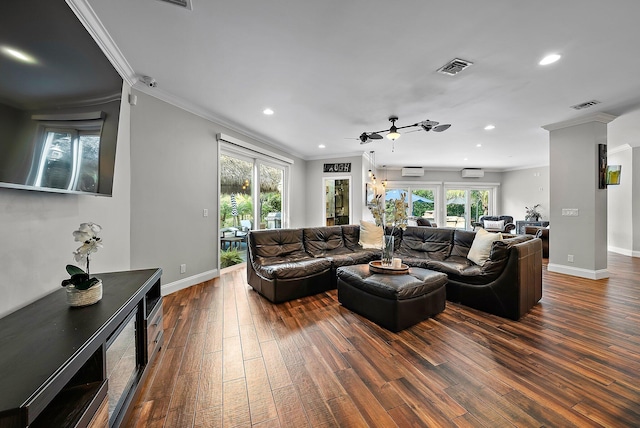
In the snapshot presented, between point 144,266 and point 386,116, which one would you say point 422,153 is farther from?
point 144,266

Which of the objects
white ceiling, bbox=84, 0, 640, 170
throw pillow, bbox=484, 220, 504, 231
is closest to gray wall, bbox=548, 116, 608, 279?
white ceiling, bbox=84, 0, 640, 170

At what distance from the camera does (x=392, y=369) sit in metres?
1.88

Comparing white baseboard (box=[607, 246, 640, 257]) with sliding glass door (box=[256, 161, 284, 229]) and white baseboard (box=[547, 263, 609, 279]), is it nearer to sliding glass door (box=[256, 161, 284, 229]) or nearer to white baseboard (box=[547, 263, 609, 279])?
white baseboard (box=[547, 263, 609, 279])

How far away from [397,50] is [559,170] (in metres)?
4.17

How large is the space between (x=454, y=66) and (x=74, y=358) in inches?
→ 138

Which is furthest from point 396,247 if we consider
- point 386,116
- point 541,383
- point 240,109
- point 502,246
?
point 240,109

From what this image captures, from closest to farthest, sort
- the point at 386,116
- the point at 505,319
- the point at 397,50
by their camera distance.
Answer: the point at 397,50 → the point at 505,319 → the point at 386,116

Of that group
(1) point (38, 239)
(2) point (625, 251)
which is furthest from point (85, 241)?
(2) point (625, 251)

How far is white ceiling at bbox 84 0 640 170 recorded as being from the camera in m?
1.88

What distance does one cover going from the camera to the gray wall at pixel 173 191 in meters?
3.05

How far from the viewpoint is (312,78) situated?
9.34ft

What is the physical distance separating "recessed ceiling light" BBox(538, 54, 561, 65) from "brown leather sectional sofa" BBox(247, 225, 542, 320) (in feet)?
6.19

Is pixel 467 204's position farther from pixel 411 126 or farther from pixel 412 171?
pixel 411 126

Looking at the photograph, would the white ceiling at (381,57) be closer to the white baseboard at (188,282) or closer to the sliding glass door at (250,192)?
the sliding glass door at (250,192)
